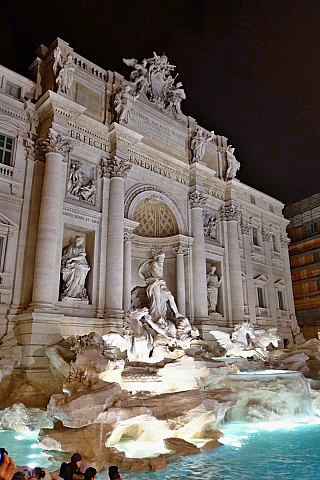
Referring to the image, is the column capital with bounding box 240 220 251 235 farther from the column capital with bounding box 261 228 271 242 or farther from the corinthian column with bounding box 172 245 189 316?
the corinthian column with bounding box 172 245 189 316

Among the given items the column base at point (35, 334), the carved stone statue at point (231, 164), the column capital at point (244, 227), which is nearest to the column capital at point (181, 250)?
the carved stone statue at point (231, 164)

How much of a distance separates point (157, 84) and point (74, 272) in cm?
1203

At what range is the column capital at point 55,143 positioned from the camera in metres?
15.5

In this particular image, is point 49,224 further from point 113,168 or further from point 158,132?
point 158,132

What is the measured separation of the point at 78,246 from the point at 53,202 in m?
2.25

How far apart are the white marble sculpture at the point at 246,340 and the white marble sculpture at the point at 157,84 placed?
11.6 metres

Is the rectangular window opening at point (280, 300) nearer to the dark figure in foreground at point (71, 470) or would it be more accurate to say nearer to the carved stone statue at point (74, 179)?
the carved stone statue at point (74, 179)

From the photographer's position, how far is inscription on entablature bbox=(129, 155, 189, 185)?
19.3m

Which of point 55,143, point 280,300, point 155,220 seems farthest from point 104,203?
point 280,300

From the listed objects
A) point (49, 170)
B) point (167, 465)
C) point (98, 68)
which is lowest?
point (167, 465)

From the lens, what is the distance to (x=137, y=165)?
19.2 m

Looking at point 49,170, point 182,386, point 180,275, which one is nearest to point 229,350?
point 180,275

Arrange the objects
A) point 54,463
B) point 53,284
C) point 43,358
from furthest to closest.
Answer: point 53,284, point 43,358, point 54,463

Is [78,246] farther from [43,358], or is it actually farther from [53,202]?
[43,358]
